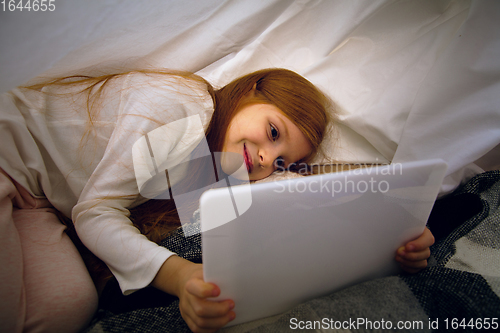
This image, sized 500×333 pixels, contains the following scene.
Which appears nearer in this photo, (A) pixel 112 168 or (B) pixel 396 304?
(B) pixel 396 304

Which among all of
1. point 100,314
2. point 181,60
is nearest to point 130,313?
point 100,314

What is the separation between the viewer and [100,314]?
1.52 ft

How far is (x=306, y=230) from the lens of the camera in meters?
0.38

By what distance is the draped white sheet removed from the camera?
504 mm

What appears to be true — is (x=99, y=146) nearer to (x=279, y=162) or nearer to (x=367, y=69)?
(x=279, y=162)

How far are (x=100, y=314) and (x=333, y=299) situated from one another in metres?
0.37

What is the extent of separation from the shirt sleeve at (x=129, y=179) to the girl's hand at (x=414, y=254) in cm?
38

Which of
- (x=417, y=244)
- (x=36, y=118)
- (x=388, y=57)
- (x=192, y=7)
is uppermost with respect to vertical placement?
(x=192, y=7)

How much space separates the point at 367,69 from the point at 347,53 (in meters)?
0.08

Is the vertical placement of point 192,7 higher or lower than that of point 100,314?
higher

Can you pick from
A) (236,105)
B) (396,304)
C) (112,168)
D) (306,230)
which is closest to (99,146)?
(112,168)

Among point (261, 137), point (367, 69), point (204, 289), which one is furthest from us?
point (367, 69)

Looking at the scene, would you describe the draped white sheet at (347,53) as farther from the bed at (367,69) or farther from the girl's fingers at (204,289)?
the girl's fingers at (204,289)

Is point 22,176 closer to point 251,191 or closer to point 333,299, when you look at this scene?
point 251,191
